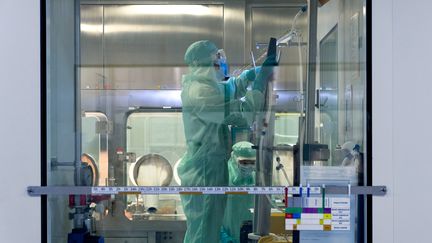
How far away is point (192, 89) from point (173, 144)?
11.7 inches

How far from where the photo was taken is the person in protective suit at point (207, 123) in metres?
1.81

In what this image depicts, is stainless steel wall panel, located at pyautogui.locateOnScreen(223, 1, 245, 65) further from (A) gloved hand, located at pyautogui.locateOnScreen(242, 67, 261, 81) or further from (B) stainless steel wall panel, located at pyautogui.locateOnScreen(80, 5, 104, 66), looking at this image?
(B) stainless steel wall panel, located at pyautogui.locateOnScreen(80, 5, 104, 66)
